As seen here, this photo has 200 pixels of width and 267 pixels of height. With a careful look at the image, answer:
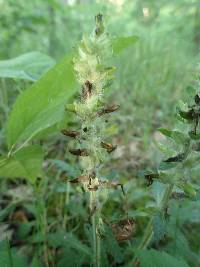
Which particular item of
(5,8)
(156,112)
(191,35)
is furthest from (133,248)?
(191,35)

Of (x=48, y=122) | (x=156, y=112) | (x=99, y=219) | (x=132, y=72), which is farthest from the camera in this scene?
(x=132, y=72)

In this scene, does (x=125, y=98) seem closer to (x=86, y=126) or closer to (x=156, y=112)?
(x=156, y=112)

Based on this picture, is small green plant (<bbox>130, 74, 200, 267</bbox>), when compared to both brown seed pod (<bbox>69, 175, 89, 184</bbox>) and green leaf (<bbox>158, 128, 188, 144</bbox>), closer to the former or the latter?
green leaf (<bbox>158, 128, 188, 144</bbox>)

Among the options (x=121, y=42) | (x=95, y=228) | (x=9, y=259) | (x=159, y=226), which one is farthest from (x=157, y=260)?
(x=121, y=42)

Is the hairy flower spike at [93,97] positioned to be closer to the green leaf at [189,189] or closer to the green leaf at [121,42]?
the green leaf at [189,189]

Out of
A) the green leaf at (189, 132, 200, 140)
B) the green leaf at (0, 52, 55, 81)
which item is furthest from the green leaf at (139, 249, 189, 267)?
the green leaf at (0, 52, 55, 81)

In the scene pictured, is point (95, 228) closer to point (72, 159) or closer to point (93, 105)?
point (93, 105)
